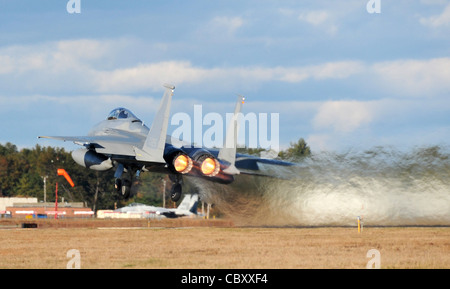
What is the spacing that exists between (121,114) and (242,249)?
903 cm

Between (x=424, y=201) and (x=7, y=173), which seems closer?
(x=424, y=201)

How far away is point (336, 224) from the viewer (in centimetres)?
3903

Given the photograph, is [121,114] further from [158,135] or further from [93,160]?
[158,135]

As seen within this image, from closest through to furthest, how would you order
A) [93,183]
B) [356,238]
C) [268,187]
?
1. [268,187]
2. [356,238]
3. [93,183]

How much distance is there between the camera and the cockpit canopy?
3475cm

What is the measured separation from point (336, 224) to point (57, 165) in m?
80.4

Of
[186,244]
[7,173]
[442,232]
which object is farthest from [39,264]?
[7,173]

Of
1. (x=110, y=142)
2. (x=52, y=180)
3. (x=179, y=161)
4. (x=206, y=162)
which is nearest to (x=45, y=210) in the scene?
(x=52, y=180)

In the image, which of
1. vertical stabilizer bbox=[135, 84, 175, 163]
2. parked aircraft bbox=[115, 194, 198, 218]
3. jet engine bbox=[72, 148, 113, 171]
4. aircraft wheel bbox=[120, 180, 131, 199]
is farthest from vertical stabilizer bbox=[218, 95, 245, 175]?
parked aircraft bbox=[115, 194, 198, 218]

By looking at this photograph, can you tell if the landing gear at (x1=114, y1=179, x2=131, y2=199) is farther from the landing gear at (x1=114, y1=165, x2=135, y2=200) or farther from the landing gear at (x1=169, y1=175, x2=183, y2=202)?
the landing gear at (x1=169, y1=175, x2=183, y2=202)

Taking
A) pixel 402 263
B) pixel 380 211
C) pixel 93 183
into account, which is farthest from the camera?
pixel 93 183

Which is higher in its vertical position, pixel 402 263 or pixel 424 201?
pixel 424 201

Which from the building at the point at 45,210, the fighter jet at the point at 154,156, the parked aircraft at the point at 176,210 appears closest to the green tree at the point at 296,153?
the fighter jet at the point at 154,156

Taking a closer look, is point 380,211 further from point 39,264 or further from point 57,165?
point 57,165
